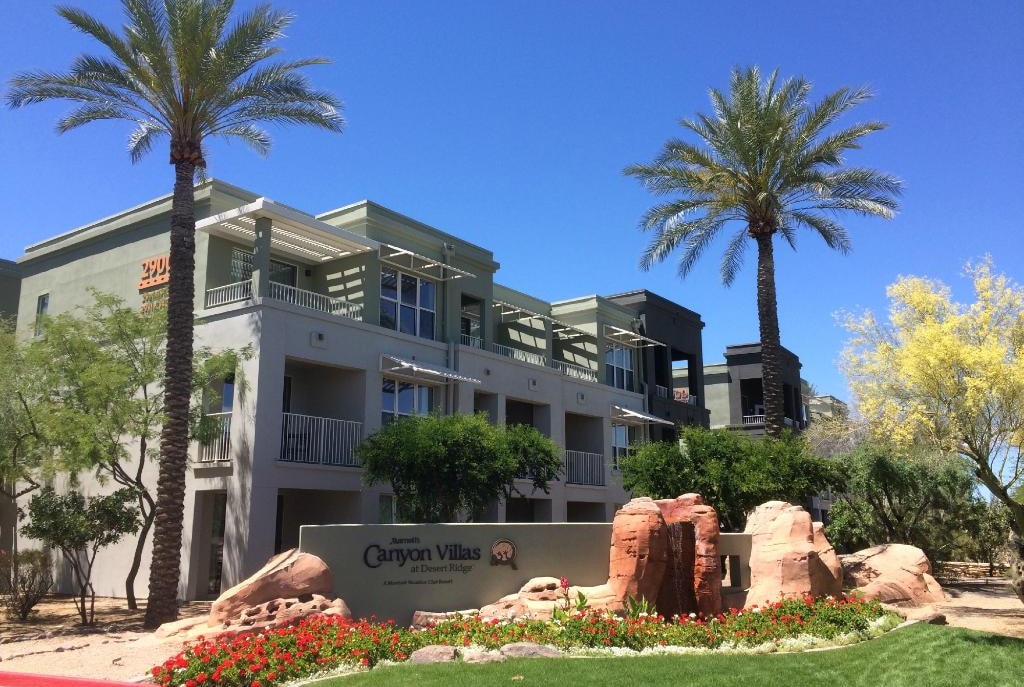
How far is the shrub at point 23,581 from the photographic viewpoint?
18422 millimetres

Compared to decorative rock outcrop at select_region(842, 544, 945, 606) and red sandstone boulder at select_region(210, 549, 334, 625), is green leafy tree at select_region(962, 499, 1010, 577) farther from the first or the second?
red sandstone boulder at select_region(210, 549, 334, 625)

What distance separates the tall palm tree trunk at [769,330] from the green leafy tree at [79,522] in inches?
671

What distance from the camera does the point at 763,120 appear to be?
24000mm

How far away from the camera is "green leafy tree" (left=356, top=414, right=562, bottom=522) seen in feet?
65.4

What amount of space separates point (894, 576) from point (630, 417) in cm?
1513

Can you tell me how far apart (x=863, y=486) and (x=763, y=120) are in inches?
561

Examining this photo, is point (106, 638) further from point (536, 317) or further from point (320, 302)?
point (536, 317)

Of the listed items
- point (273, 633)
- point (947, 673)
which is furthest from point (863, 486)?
point (273, 633)

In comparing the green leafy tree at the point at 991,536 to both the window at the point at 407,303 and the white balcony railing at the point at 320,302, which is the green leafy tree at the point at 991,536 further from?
the white balcony railing at the point at 320,302

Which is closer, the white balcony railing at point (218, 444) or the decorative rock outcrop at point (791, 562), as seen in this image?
the decorative rock outcrop at point (791, 562)

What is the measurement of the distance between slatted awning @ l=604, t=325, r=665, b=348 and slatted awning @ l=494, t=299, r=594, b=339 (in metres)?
1.15

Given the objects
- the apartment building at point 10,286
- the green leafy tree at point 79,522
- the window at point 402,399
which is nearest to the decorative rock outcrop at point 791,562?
the window at point 402,399

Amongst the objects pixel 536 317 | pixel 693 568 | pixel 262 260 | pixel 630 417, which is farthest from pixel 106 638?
pixel 630 417

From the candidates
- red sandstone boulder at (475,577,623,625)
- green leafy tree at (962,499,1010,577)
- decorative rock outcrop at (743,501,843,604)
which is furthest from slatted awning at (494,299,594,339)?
green leafy tree at (962,499,1010,577)
